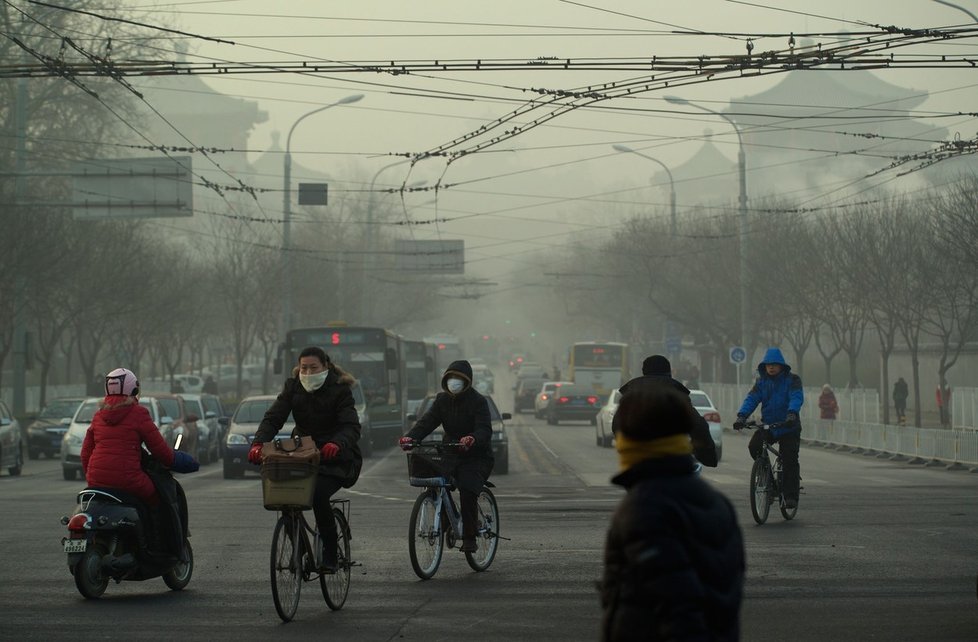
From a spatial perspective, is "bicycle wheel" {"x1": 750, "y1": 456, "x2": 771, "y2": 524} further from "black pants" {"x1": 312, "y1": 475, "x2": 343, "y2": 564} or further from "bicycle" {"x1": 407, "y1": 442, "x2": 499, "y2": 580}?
"black pants" {"x1": 312, "y1": 475, "x2": 343, "y2": 564}

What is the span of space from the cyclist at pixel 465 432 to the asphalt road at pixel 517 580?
0.51 meters

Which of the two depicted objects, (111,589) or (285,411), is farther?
(111,589)

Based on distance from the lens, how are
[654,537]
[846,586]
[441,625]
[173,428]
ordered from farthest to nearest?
[173,428] → [846,586] → [441,625] → [654,537]

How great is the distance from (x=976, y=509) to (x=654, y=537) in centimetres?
1395

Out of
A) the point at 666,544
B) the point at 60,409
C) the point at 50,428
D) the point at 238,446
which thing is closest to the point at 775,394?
the point at 666,544

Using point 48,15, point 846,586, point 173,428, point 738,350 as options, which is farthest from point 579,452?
point 846,586

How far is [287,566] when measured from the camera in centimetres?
923

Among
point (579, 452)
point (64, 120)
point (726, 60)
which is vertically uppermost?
point (64, 120)

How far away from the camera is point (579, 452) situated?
34.2 metres

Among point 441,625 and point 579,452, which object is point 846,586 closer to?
point 441,625

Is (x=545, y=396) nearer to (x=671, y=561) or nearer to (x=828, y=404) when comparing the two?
(x=828, y=404)

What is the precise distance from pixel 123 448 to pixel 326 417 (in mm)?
1663

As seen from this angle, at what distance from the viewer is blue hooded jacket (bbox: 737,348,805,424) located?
49.7 feet

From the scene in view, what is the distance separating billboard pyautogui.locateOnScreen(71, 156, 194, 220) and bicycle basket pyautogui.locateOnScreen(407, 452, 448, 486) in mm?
22302
